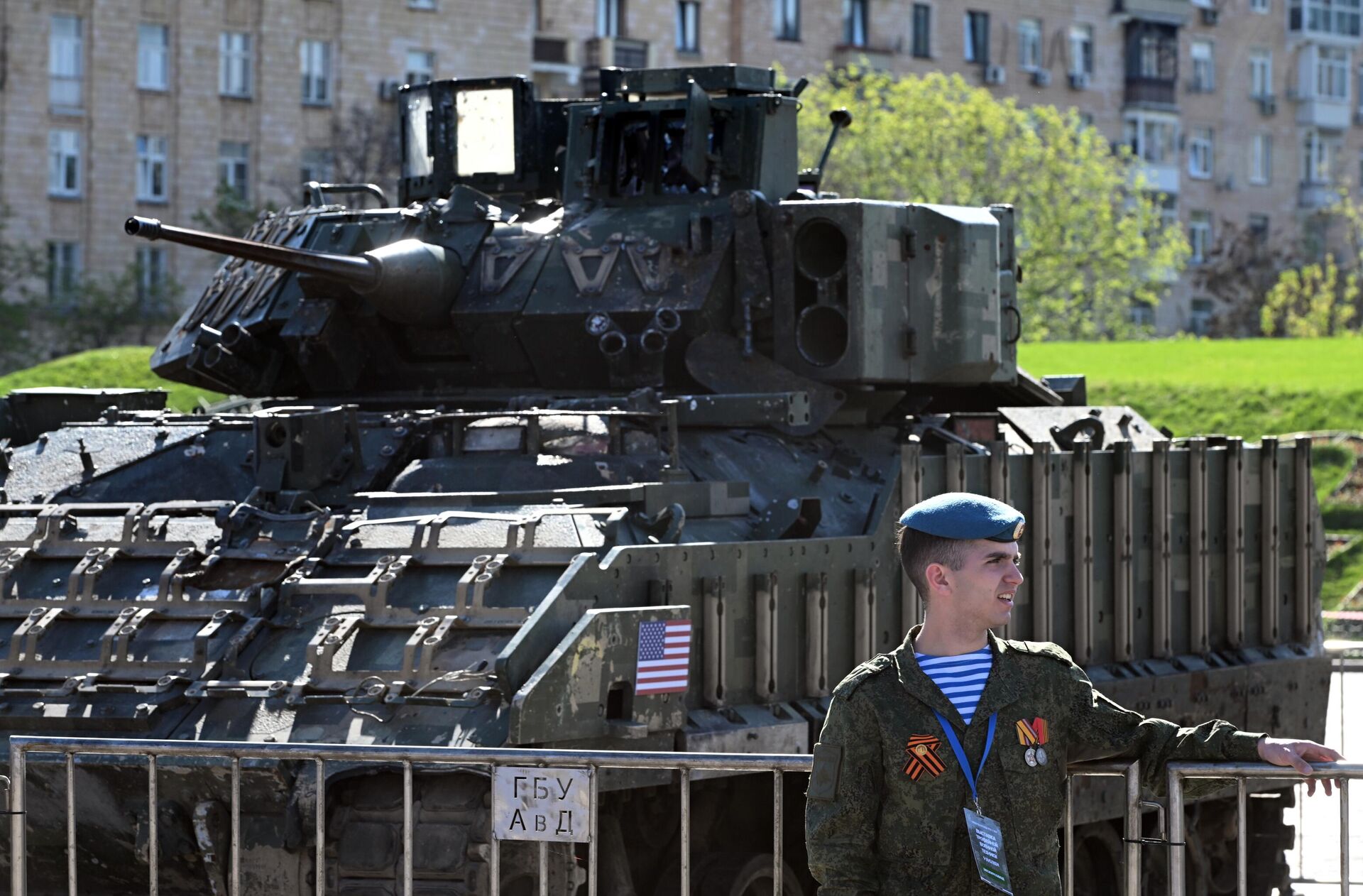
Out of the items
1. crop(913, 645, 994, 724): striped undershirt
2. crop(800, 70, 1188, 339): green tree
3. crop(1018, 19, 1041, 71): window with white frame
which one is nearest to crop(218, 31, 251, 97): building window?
crop(800, 70, 1188, 339): green tree

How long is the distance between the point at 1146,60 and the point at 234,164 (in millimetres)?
24840

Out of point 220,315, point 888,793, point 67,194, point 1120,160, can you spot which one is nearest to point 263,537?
point 220,315

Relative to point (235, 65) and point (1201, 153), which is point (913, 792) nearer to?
point (235, 65)

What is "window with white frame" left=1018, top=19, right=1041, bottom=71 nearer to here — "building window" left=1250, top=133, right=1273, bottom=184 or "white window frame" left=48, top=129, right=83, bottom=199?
"building window" left=1250, top=133, right=1273, bottom=184

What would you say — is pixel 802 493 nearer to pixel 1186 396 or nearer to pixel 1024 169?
pixel 1186 396

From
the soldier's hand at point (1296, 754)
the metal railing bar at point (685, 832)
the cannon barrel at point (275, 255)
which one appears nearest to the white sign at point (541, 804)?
the metal railing bar at point (685, 832)

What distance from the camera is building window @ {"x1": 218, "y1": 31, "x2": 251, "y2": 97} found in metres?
44.3

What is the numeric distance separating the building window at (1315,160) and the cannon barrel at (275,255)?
5395 cm

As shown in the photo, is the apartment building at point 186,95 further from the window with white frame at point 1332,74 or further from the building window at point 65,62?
the window with white frame at point 1332,74

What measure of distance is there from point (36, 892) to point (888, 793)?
5.66 meters

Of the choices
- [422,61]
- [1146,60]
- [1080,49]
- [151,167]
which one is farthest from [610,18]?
[1146,60]

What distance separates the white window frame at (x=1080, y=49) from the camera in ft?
193

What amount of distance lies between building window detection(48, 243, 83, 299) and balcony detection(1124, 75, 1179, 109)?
26851 mm

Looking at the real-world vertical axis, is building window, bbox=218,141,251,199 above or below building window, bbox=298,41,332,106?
below
